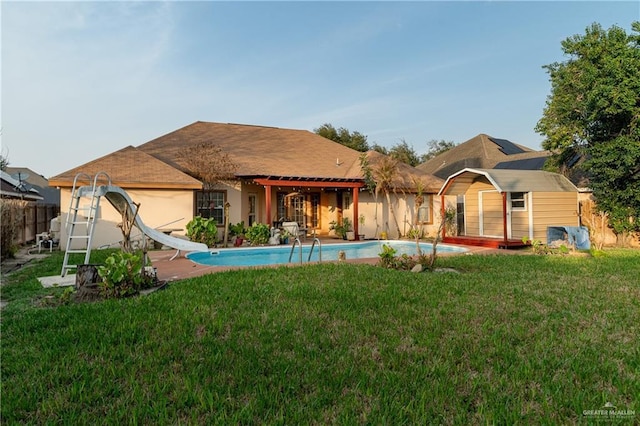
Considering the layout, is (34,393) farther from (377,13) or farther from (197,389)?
(377,13)

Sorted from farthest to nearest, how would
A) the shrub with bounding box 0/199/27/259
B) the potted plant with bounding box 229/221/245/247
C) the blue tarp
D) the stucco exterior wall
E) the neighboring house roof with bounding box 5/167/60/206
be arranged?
the neighboring house roof with bounding box 5/167/60/206 < the potted plant with bounding box 229/221/245/247 < the stucco exterior wall < the blue tarp < the shrub with bounding box 0/199/27/259

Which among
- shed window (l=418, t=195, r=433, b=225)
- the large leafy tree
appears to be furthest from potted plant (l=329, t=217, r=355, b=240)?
the large leafy tree

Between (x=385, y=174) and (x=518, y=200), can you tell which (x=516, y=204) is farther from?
(x=385, y=174)

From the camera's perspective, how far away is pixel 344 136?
34.3m

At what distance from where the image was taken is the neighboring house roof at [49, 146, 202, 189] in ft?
45.1

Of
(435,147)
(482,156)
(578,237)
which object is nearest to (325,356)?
(578,237)

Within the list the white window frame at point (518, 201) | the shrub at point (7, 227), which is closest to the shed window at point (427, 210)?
the white window frame at point (518, 201)

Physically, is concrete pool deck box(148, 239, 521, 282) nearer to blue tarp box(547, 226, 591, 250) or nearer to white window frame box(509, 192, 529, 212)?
blue tarp box(547, 226, 591, 250)

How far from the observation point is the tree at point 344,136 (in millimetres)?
33812

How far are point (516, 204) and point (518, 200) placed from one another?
0.18 metres

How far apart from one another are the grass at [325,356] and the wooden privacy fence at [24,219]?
20.5 feet

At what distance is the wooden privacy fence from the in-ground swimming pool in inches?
202

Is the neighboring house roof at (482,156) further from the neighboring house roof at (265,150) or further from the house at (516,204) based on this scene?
the neighboring house roof at (265,150)

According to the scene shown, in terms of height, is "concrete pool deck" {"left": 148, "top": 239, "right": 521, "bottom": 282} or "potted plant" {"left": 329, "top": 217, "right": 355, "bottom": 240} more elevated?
"potted plant" {"left": 329, "top": 217, "right": 355, "bottom": 240}
